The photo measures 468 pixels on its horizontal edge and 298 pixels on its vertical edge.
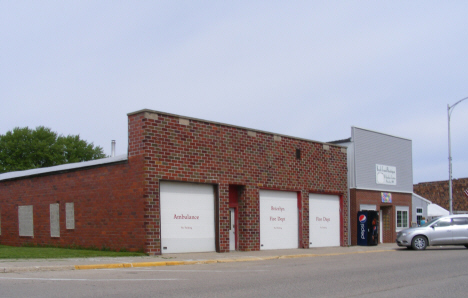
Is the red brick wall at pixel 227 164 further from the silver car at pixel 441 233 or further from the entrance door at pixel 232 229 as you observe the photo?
the silver car at pixel 441 233

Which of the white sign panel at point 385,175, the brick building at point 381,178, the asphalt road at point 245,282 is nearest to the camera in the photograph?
the asphalt road at point 245,282

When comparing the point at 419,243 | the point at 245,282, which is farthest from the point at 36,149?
the point at 245,282

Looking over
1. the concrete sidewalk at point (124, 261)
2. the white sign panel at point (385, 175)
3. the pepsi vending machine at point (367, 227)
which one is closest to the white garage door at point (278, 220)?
the concrete sidewalk at point (124, 261)

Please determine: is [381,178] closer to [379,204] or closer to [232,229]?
[379,204]

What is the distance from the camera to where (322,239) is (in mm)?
27703

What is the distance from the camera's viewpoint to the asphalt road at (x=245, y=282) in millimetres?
9859

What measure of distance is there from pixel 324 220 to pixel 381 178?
6.25 m

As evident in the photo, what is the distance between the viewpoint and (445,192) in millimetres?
58688

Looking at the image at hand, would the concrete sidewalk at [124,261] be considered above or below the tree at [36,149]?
below

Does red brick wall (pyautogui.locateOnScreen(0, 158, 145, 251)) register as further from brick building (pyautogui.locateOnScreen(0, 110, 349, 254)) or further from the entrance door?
the entrance door

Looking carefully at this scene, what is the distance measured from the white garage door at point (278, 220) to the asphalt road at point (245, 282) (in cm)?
916

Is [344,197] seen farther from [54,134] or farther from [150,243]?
[54,134]

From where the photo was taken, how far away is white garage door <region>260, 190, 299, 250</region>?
24344 millimetres

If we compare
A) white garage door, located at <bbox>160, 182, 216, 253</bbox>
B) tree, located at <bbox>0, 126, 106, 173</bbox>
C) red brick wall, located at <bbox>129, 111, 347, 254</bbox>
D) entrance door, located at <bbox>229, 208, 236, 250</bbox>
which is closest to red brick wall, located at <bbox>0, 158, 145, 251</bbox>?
red brick wall, located at <bbox>129, 111, 347, 254</bbox>
